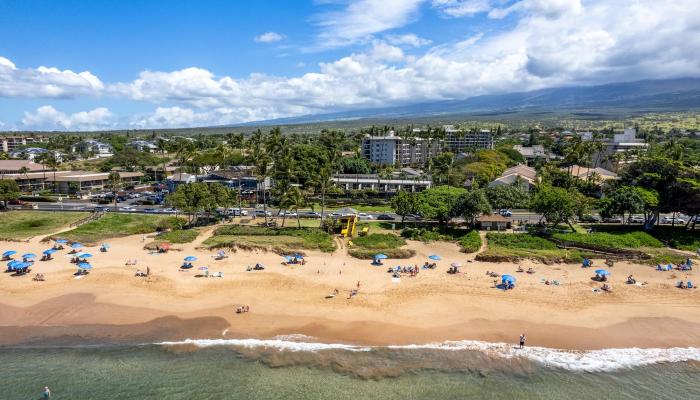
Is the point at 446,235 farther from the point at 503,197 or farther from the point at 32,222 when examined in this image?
the point at 32,222

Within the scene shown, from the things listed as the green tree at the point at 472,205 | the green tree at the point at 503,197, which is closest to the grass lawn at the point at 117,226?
the green tree at the point at 472,205

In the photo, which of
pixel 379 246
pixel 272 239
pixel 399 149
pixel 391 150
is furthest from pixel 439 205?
pixel 399 149

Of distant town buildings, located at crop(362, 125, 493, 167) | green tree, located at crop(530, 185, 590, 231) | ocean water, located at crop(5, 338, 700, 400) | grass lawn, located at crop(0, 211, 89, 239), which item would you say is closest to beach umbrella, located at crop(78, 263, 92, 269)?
ocean water, located at crop(5, 338, 700, 400)

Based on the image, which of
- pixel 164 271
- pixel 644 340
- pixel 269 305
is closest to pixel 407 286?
pixel 269 305

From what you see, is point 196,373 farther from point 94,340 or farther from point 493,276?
point 493,276

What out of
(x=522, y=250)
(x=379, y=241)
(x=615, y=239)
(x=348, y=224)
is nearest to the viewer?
(x=522, y=250)
